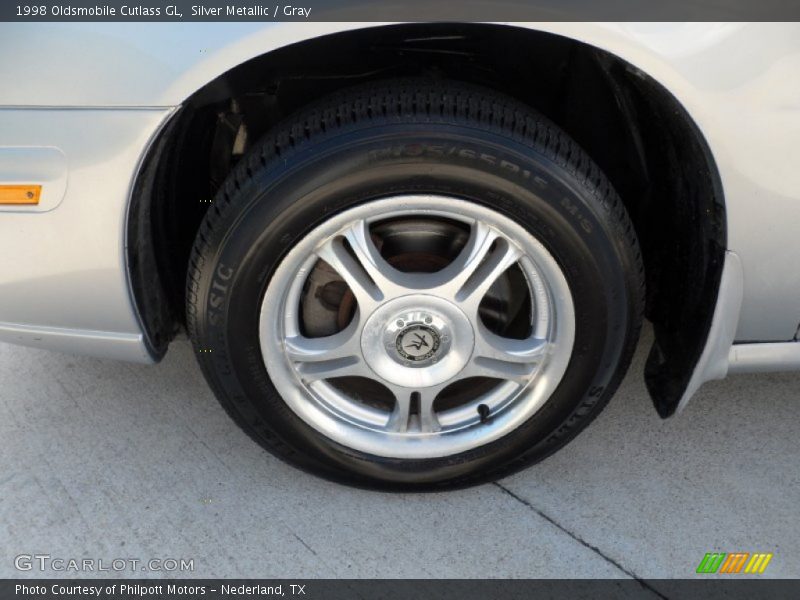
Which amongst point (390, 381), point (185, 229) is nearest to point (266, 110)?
point (185, 229)

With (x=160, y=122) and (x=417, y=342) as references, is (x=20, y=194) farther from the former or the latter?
(x=417, y=342)

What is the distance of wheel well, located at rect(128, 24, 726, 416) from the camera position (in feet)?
5.94

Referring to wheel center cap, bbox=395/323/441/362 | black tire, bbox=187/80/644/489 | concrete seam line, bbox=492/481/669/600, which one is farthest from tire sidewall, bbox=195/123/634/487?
wheel center cap, bbox=395/323/441/362

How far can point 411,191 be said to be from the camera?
1.72 m

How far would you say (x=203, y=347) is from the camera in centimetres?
190
